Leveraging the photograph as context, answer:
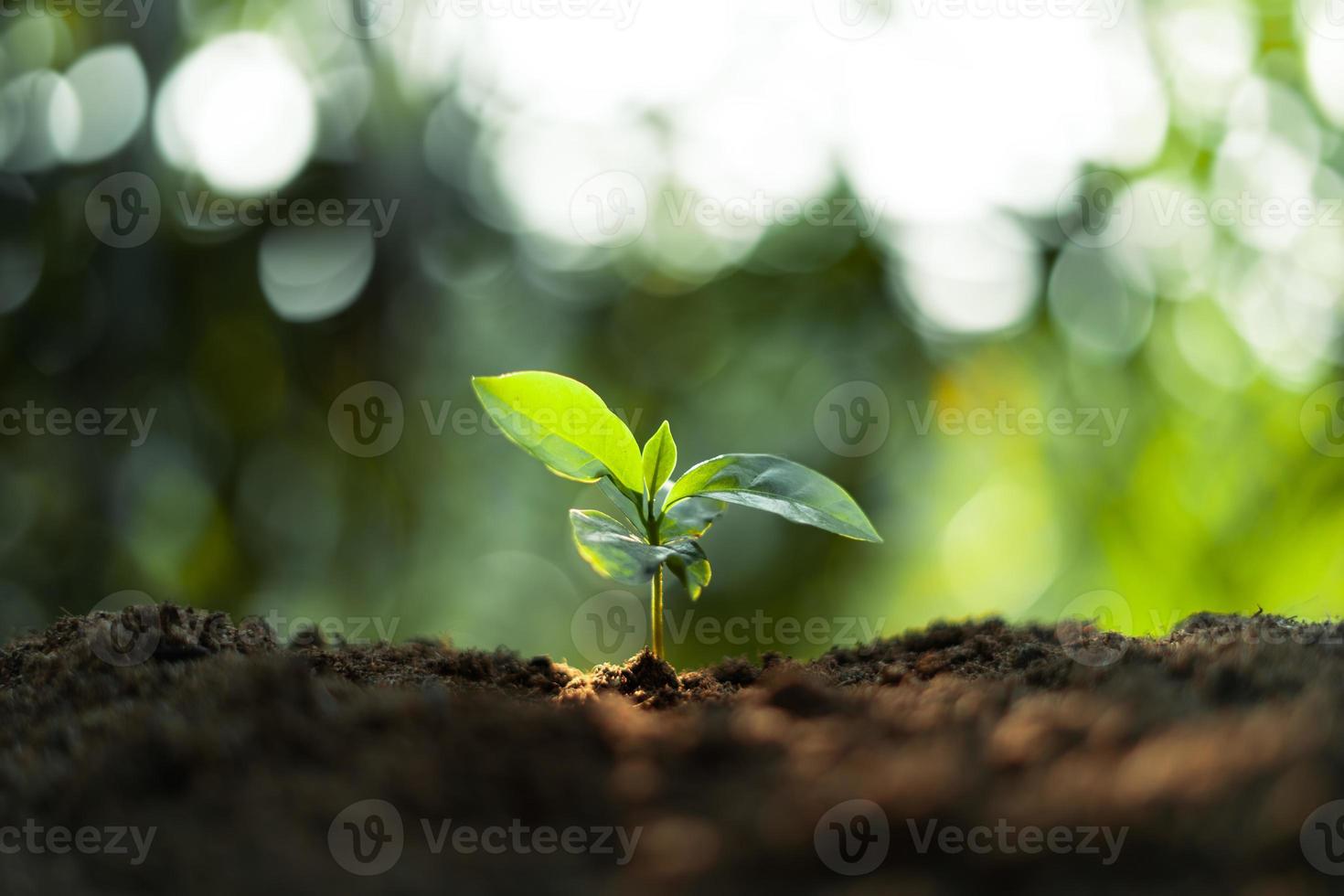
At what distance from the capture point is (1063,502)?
448 centimetres

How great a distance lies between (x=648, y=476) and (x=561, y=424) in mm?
136

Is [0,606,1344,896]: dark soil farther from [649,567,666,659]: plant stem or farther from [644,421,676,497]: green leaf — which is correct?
[644,421,676,497]: green leaf

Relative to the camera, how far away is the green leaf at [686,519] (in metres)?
1.26

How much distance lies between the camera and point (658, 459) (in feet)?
4.14

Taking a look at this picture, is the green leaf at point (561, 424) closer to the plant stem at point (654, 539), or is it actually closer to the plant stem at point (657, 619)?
the plant stem at point (654, 539)

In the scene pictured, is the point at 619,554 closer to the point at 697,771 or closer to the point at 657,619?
the point at 657,619

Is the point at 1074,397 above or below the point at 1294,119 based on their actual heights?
below

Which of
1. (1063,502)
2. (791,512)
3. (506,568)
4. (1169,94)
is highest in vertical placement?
(1169,94)

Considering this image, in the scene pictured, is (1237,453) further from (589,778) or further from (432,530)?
(589,778)

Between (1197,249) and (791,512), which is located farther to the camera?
(1197,249)

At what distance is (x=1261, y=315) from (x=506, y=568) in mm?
4104

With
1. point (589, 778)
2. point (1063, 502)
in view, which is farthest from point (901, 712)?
point (1063, 502)

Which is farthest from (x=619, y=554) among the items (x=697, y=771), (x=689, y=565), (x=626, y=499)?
(x=697, y=771)

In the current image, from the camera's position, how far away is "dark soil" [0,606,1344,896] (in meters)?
0.55
